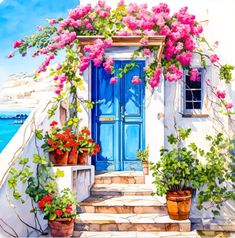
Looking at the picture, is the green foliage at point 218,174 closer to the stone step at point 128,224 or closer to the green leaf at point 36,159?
the stone step at point 128,224

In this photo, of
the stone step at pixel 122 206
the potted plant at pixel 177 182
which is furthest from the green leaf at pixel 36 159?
the potted plant at pixel 177 182

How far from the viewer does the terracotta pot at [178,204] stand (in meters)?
6.50

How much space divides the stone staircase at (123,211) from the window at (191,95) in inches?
71.3

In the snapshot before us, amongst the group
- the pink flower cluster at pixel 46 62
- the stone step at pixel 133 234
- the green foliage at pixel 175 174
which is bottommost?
the stone step at pixel 133 234

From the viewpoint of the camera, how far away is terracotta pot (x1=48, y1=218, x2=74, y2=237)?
5891 millimetres

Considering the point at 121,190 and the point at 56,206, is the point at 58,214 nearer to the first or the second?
the point at 56,206

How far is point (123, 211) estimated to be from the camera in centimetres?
680

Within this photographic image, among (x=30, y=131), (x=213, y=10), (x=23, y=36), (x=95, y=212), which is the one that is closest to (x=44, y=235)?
(x=95, y=212)

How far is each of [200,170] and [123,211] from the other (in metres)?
1.64

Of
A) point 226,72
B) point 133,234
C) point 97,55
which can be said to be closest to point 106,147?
point 97,55

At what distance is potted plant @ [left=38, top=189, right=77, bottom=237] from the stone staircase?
0.32 metres

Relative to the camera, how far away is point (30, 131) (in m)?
6.34

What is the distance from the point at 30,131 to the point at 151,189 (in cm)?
268

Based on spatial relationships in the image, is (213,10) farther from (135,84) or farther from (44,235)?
(44,235)
